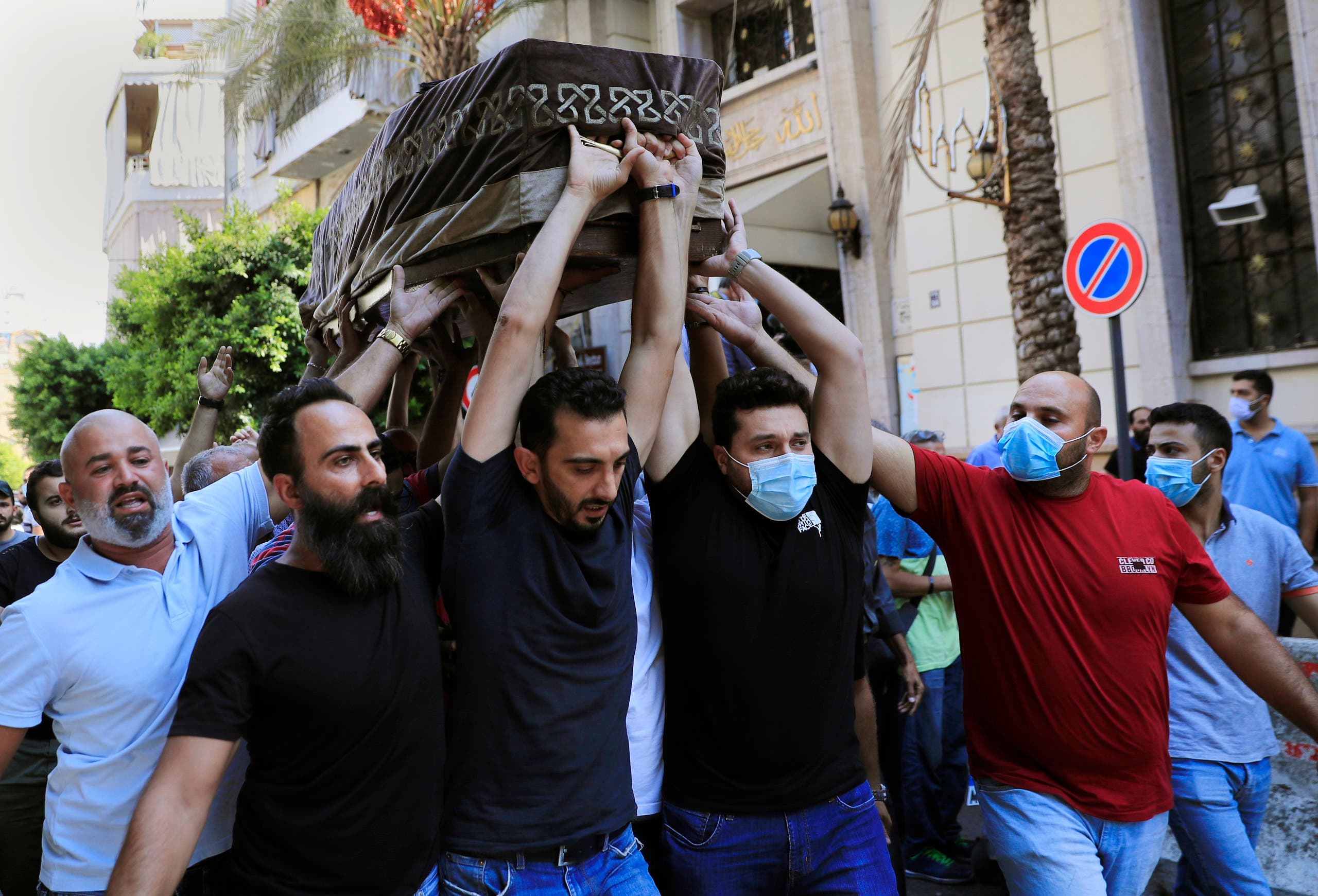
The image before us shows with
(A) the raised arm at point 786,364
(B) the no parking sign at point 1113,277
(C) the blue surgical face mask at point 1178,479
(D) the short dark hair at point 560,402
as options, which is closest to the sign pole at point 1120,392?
(B) the no parking sign at point 1113,277

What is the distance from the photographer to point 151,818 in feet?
6.98

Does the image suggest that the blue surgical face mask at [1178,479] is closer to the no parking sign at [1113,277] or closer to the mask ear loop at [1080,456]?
the mask ear loop at [1080,456]

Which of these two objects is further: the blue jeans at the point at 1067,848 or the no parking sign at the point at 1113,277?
the no parking sign at the point at 1113,277

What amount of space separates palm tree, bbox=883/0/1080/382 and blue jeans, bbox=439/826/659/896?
26.0 ft

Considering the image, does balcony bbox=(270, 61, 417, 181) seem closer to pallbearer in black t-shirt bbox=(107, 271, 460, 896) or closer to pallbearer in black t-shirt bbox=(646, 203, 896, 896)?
pallbearer in black t-shirt bbox=(646, 203, 896, 896)

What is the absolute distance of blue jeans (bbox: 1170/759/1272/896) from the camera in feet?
11.4

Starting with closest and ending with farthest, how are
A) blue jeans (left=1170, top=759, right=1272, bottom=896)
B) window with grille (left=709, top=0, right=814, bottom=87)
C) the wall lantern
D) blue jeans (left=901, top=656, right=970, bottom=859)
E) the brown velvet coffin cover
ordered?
1. the brown velvet coffin cover
2. blue jeans (left=1170, top=759, right=1272, bottom=896)
3. blue jeans (left=901, top=656, right=970, bottom=859)
4. the wall lantern
5. window with grille (left=709, top=0, right=814, bottom=87)

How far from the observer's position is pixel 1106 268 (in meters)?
6.65

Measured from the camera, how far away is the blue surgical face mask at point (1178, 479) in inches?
159

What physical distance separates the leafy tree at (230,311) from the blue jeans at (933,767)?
13183 mm

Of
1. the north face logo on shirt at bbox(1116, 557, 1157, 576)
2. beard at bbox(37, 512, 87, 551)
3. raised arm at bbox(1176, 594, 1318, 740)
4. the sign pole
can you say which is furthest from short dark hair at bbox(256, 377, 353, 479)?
the sign pole

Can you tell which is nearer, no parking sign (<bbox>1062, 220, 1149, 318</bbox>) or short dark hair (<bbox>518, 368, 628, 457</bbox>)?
short dark hair (<bbox>518, 368, 628, 457</bbox>)

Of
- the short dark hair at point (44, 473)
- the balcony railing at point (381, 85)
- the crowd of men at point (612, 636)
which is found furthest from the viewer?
the balcony railing at point (381, 85)

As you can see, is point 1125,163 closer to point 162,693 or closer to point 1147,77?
point 1147,77
